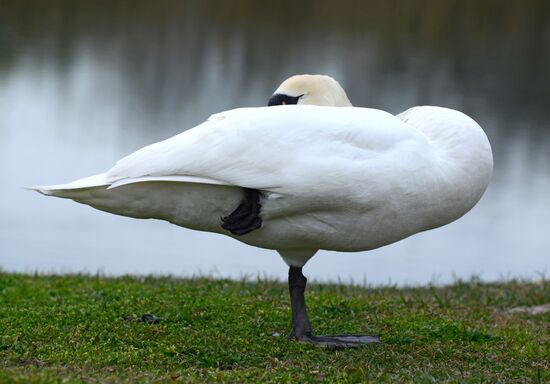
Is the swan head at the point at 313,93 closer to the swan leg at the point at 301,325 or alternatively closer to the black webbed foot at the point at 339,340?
the swan leg at the point at 301,325

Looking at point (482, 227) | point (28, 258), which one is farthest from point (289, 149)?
point (482, 227)

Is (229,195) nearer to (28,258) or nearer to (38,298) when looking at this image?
(38,298)

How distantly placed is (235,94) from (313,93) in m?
14.2

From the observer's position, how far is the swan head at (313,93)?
548 centimetres

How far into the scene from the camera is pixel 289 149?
15.3ft

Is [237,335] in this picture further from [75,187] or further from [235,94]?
[235,94]

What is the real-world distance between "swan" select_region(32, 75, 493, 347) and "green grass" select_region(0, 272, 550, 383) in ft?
1.85

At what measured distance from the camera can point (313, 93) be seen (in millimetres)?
5508

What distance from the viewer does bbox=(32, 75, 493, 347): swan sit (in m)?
4.65

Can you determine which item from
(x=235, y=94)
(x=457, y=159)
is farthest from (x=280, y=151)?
(x=235, y=94)

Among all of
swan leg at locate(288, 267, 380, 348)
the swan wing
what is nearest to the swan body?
the swan wing

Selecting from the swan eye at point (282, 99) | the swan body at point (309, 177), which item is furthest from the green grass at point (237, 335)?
the swan eye at point (282, 99)

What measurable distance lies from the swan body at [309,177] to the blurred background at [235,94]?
3.38 m

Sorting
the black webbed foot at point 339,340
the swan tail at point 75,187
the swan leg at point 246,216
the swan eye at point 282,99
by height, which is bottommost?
the black webbed foot at point 339,340
